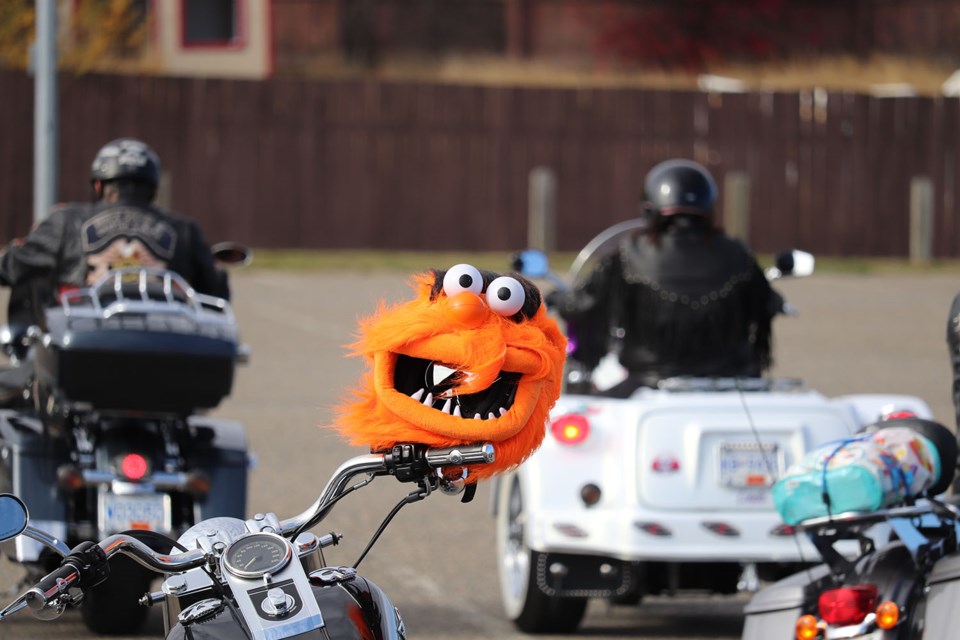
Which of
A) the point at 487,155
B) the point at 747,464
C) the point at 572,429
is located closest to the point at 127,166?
the point at 572,429

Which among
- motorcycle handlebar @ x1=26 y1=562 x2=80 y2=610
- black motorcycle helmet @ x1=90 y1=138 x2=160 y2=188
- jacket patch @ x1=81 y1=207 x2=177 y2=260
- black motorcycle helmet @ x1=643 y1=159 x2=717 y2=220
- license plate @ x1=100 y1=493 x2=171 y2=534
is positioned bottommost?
license plate @ x1=100 y1=493 x2=171 y2=534

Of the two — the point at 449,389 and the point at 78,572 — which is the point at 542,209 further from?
the point at 78,572

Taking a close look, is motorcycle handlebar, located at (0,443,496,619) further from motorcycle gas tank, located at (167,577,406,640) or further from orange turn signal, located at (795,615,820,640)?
orange turn signal, located at (795,615,820,640)

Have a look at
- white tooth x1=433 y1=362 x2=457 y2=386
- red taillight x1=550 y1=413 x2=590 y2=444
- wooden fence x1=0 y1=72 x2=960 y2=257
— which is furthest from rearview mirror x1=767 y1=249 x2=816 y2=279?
wooden fence x1=0 y1=72 x2=960 y2=257

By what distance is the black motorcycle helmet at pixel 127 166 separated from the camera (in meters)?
7.12

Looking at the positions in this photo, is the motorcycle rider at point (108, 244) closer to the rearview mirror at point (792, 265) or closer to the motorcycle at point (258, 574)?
the rearview mirror at point (792, 265)

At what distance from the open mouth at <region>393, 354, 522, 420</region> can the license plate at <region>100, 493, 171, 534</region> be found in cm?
337

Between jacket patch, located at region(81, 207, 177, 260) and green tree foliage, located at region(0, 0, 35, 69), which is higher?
green tree foliage, located at region(0, 0, 35, 69)

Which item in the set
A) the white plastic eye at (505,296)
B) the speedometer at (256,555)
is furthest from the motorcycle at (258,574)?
the white plastic eye at (505,296)

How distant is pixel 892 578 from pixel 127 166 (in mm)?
3787

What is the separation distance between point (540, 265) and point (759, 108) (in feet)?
69.9

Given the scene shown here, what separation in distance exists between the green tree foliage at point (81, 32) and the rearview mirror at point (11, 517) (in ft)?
77.9

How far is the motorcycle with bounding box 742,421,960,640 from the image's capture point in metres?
4.37

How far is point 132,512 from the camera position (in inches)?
250
